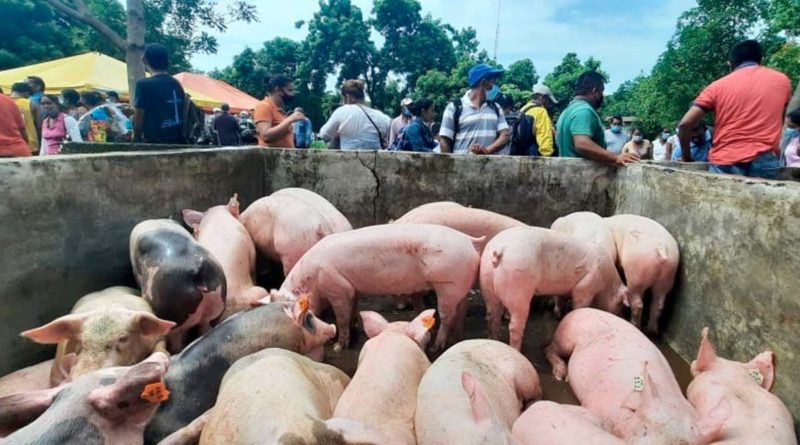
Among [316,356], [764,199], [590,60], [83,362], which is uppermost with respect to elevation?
[590,60]

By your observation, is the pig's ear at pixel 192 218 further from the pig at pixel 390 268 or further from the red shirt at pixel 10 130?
the red shirt at pixel 10 130

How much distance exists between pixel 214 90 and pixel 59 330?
17718 millimetres

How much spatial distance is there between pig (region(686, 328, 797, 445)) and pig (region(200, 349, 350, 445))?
5.45 feet

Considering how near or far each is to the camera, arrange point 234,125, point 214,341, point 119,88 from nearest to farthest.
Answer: point 214,341 → point 234,125 → point 119,88

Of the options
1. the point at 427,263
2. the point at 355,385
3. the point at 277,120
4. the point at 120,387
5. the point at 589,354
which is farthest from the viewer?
the point at 277,120

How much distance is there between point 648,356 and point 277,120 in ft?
14.8

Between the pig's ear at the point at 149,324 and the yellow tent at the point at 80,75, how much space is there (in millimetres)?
12826

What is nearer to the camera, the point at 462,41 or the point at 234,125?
the point at 234,125

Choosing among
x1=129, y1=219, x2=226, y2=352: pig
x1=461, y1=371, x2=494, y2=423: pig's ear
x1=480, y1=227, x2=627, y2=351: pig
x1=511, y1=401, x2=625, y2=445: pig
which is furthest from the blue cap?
x1=461, y1=371, x2=494, y2=423: pig's ear

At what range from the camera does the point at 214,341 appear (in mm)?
2719

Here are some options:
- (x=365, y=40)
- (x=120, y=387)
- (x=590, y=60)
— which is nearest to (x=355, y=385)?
(x=120, y=387)

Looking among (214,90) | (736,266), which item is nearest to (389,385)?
(736,266)

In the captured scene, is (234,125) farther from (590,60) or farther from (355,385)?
(590,60)

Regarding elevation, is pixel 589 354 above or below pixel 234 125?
below
